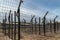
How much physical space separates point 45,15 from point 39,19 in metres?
1.29

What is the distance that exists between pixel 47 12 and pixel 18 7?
30.9 ft

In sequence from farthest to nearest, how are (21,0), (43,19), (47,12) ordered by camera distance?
1. (43,19)
2. (47,12)
3. (21,0)

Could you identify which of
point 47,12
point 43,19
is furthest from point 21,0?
point 43,19

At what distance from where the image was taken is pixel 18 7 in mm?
9273

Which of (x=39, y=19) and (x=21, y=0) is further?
(x=39, y=19)

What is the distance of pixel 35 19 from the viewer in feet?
65.6

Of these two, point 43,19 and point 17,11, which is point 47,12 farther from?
point 17,11

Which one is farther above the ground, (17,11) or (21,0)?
(21,0)

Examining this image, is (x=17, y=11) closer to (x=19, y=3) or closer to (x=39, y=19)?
(x=19, y=3)

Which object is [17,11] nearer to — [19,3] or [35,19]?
[19,3]

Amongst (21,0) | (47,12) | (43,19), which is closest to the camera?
(21,0)

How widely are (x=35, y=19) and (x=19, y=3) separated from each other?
1098 centimetres

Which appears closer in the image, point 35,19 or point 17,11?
point 17,11

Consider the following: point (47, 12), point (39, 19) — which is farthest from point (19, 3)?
point (39, 19)
